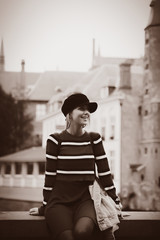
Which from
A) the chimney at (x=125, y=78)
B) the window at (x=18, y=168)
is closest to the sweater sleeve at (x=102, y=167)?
the window at (x=18, y=168)

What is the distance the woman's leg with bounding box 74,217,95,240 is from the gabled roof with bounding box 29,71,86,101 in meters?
6.21

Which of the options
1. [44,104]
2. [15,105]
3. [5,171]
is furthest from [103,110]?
[5,171]

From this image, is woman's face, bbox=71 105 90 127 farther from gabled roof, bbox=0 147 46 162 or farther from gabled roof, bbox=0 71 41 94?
gabled roof, bbox=0 71 41 94

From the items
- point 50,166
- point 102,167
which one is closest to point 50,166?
point 50,166

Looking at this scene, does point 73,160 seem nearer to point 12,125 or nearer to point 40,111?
point 12,125

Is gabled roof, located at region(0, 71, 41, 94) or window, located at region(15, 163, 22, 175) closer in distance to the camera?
window, located at region(15, 163, 22, 175)

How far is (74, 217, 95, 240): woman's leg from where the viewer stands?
1.57 metres

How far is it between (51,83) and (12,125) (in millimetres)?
1561

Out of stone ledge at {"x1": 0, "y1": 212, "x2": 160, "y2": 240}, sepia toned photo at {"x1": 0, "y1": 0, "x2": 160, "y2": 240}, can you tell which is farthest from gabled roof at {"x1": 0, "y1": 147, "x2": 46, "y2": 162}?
stone ledge at {"x1": 0, "y1": 212, "x2": 160, "y2": 240}

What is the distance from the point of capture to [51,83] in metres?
8.37

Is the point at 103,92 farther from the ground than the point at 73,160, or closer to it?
farther from the ground

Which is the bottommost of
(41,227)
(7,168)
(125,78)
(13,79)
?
(7,168)

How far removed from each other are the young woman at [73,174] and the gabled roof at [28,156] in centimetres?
536

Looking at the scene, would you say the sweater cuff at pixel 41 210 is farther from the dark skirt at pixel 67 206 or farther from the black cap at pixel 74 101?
the black cap at pixel 74 101
